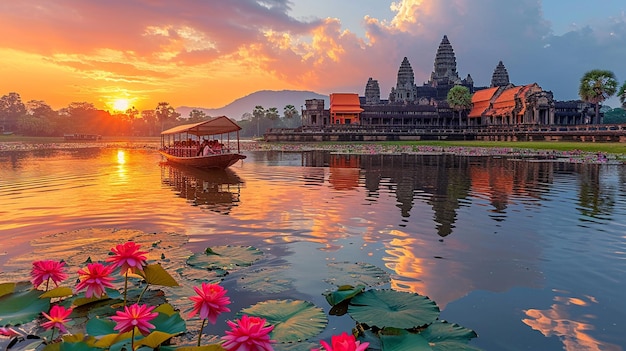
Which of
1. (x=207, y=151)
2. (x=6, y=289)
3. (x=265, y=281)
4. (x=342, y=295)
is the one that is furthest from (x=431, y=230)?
(x=207, y=151)

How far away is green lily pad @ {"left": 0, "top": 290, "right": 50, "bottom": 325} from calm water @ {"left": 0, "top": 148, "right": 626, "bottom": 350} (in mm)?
2179

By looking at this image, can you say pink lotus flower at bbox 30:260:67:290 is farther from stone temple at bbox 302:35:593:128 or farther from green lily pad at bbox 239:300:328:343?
stone temple at bbox 302:35:593:128

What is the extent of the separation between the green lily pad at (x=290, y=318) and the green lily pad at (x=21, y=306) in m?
2.08

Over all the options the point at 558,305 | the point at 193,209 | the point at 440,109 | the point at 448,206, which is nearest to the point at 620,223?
the point at 448,206

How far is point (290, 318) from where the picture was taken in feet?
14.6

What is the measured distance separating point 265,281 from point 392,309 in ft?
6.58

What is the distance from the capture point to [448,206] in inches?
476

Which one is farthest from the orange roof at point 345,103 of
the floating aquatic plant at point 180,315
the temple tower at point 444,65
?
the floating aquatic plant at point 180,315

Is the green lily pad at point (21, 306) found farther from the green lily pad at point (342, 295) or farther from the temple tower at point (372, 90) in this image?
the temple tower at point (372, 90)

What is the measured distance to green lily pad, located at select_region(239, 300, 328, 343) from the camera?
4.06m

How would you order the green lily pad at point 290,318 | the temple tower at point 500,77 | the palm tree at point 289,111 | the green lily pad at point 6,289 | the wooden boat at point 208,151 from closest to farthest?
the green lily pad at point 290,318 < the green lily pad at point 6,289 < the wooden boat at point 208,151 < the temple tower at point 500,77 < the palm tree at point 289,111

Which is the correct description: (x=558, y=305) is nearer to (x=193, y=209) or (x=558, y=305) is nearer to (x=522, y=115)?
(x=193, y=209)

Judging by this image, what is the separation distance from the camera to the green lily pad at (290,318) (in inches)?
160

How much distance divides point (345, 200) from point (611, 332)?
9.05 meters
